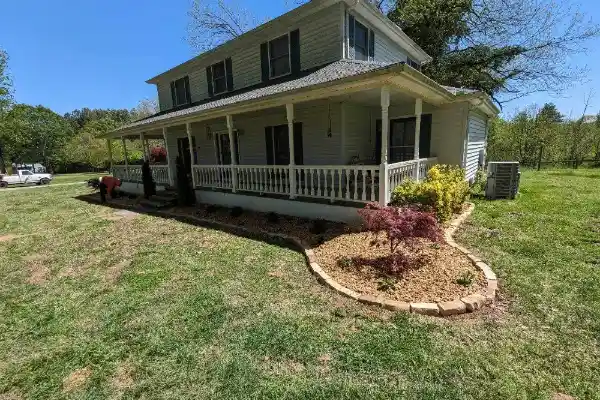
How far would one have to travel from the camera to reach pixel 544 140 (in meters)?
22.2

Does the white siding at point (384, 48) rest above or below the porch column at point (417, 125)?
above

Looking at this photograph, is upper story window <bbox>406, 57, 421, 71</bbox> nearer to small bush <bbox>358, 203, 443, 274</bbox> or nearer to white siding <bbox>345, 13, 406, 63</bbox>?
white siding <bbox>345, 13, 406, 63</bbox>

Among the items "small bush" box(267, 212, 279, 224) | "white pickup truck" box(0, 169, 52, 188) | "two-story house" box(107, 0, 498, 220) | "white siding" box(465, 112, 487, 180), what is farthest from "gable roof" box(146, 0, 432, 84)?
"white pickup truck" box(0, 169, 52, 188)

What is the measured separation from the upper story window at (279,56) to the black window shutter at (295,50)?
19 cm

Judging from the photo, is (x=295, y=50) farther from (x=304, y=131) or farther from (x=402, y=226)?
(x=402, y=226)

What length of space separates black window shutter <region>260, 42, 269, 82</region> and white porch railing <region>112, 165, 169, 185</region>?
224 inches

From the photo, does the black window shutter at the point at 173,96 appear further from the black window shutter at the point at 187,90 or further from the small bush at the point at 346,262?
the small bush at the point at 346,262

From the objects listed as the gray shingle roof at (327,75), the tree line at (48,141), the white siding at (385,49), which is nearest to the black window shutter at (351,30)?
the gray shingle roof at (327,75)

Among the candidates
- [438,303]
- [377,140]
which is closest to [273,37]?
[377,140]

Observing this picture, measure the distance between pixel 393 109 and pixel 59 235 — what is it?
10356 mm

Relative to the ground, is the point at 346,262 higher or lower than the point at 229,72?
lower

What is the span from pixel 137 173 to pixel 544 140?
2815 centimetres

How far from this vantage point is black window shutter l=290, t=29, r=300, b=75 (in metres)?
9.55

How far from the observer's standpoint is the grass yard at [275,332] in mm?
2434
